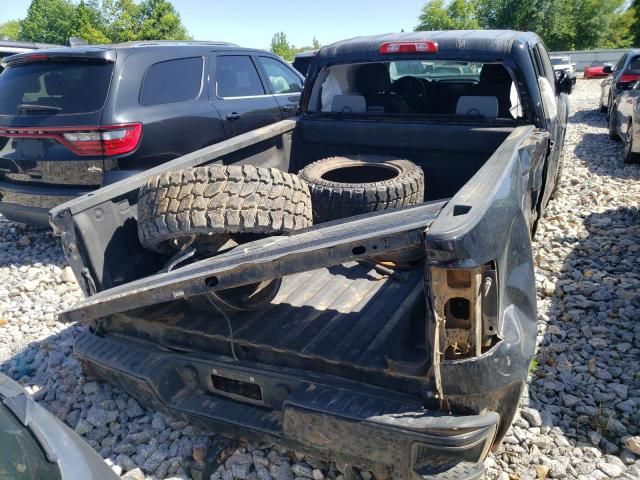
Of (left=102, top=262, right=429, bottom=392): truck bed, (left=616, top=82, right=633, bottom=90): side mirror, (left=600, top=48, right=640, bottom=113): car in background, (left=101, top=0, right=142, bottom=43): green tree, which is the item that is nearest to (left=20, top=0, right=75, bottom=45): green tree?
(left=101, top=0, right=142, bottom=43): green tree

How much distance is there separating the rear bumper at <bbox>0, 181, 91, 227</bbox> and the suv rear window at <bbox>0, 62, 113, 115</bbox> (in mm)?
731

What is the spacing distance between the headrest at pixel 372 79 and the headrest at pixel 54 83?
2.80m

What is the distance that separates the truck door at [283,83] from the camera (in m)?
6.67

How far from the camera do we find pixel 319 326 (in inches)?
105

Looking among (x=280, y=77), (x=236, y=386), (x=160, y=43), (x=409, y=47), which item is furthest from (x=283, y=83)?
(x=236, y=386)

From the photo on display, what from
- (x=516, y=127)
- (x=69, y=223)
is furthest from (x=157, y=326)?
(x=516, y=127)

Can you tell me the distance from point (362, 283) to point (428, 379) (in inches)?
51.3

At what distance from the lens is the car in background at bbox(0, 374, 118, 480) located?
1504mm

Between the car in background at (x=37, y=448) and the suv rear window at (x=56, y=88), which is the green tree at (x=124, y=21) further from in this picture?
the car in background at (x=37, y=448)

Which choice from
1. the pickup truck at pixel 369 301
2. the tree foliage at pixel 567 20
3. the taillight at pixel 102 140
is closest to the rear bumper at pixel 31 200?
the taillight at pixel 102 140

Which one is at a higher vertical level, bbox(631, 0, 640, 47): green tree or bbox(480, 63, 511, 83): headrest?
bbox(480, 63, 511, 83): headrest

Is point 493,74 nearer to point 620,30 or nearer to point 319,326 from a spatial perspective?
point 319,326

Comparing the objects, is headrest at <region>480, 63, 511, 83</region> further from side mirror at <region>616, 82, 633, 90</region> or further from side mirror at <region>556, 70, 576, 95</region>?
side mirror at <region>616, 82, 633, 90</region>

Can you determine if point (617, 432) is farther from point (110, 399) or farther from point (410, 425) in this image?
point (110, 399)
